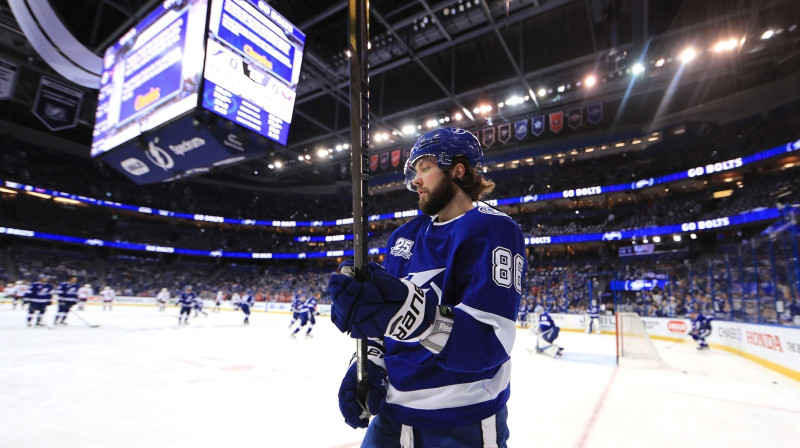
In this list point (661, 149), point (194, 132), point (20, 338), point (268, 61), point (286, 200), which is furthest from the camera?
point (286, 200)

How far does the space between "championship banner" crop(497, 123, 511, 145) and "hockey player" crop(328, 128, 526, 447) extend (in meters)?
21.0

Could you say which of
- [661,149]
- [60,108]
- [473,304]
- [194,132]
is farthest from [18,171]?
[661,149]

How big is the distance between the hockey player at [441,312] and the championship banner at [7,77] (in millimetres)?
20788

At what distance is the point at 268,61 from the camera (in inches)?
325

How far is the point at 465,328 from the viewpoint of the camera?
973 mm

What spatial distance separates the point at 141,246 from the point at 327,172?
723 inches

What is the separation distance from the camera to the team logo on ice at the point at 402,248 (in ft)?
5.09

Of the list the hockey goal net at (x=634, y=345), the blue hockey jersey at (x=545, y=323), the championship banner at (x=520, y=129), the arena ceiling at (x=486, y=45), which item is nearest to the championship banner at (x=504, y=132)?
the championship banner at (x=520, y=129)

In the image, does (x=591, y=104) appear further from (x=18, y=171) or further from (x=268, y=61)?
(x=18, y=171)

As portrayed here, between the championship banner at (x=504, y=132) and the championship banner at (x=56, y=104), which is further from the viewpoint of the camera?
the championship banner at (x=504, y=132)

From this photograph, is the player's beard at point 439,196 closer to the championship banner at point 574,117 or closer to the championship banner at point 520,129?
the championship banner at point 520,129

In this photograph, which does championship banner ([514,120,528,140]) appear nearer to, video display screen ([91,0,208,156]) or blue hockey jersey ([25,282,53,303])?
video display screen ([91,0,208,156])

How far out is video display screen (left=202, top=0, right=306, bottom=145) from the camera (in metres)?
7.27

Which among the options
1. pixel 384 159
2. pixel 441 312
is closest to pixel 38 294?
Result: pixel 441 312
